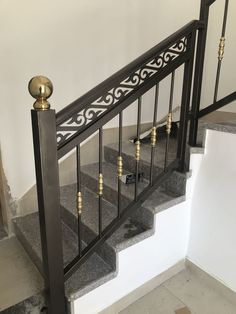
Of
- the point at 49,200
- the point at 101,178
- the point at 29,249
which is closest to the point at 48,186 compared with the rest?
the point at 49,200

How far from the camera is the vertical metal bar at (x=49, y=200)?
1.03 metres

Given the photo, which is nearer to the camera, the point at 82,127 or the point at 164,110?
the point at 82,127

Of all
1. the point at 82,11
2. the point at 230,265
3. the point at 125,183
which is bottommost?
the point at 230,265

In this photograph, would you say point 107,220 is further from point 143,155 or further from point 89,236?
point 143,155

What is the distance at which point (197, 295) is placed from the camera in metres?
1.76

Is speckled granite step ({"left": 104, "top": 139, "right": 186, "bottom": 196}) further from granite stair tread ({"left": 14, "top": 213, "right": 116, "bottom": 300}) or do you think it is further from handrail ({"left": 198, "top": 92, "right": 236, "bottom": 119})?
granite stair tread ({"left": 14, "top": 213, "right": 116, "bottom": 300})

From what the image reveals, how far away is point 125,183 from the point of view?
1992 mm

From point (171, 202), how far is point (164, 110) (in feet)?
4.56

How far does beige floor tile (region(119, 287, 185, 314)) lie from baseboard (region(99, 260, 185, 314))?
0.03m

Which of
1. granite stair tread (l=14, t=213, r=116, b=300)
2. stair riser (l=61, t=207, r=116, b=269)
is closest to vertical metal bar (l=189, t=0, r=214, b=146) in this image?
stair riser (l=61, t=207, r=116, b=269)

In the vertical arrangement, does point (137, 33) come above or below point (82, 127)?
above

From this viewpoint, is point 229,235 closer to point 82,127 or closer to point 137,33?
point 82,127

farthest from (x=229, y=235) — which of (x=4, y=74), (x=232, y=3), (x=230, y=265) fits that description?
(x=232, y=3)

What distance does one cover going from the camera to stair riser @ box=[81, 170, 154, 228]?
1.68 m
